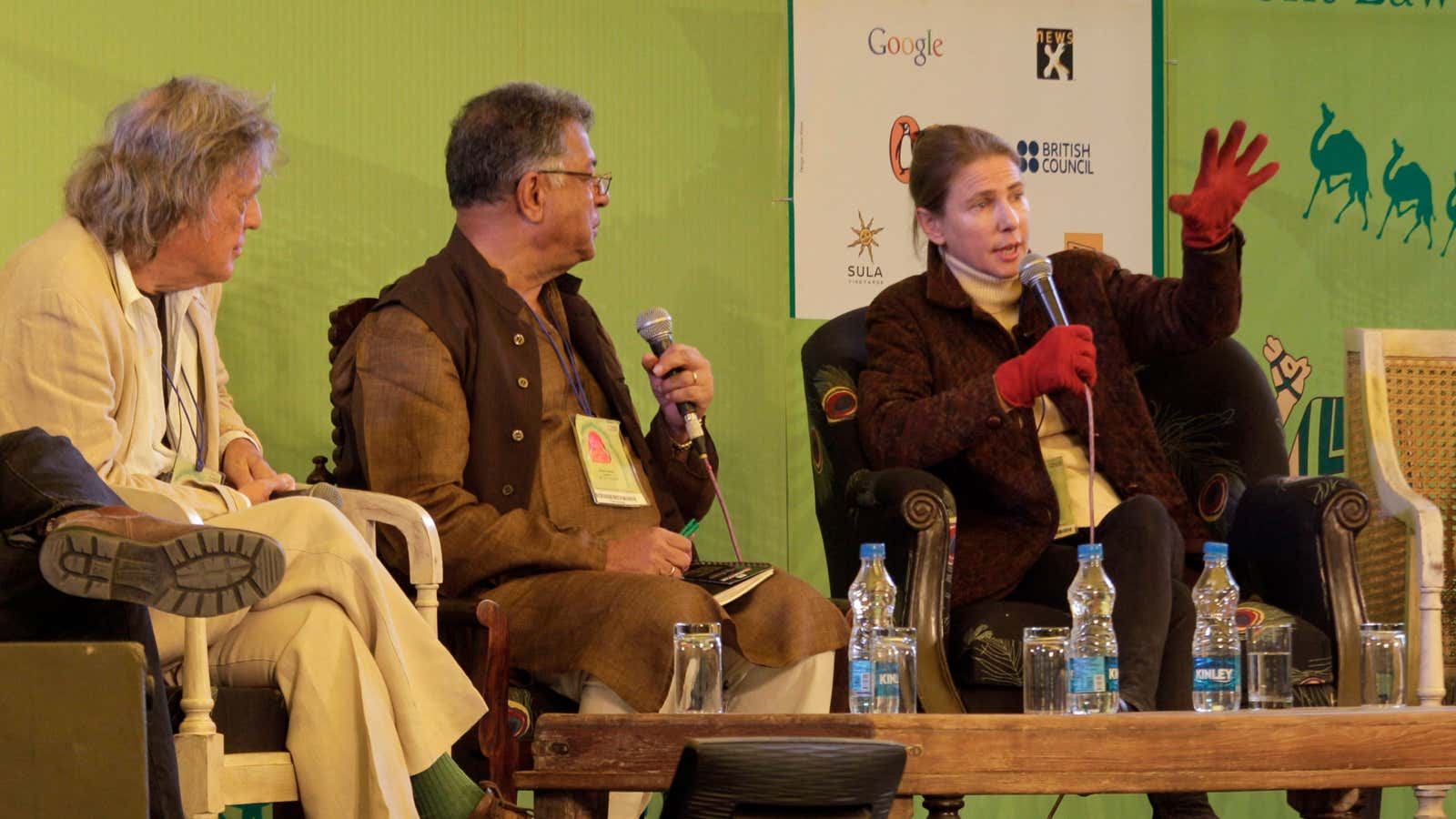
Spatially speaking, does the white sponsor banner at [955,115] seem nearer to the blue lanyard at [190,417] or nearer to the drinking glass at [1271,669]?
the drinking glass at [1271,669]

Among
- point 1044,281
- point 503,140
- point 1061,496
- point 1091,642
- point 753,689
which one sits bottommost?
point 753,689

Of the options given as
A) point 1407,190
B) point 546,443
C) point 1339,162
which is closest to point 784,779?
point 546,443

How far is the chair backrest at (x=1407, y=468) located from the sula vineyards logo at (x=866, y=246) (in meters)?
1.20

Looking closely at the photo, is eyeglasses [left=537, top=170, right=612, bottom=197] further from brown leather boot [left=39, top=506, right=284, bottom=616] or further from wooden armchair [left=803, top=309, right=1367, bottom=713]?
brown leather boot [left=39, top=506, right=284, bottom=616]

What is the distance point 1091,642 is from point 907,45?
224 centimetres

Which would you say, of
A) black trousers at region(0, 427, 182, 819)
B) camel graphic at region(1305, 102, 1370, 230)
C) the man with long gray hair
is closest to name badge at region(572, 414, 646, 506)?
the man with long gray hair

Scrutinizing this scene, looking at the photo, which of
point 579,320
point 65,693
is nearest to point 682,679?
point 579,320

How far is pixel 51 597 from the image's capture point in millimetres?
2150

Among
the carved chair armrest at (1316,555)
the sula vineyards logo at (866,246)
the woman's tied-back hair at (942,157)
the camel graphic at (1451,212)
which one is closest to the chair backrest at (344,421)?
the woman's tied-back hair at (942,157)

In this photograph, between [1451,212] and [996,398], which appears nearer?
[996,398]

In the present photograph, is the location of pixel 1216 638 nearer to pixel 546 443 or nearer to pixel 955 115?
pixel 546 443

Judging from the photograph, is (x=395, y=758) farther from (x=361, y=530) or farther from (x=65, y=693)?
(x=65, y=693)

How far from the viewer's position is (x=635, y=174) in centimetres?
458

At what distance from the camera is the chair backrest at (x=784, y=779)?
166 centimetres
